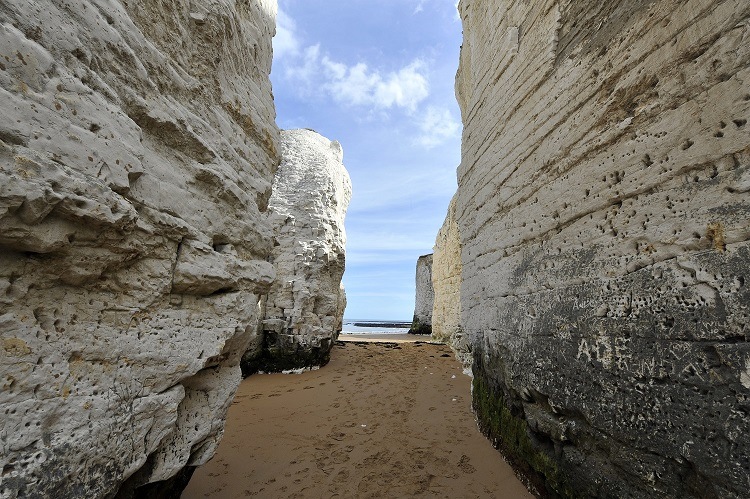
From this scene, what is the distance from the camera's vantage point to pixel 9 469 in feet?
4.40

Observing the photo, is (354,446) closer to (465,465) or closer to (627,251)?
(465,465)

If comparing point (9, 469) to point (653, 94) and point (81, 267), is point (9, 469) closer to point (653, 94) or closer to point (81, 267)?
point (81, 267)

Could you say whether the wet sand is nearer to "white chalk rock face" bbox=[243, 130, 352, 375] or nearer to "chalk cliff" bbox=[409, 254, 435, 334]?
"white chalk rock face" bbox=[243, 130, 352, 375]

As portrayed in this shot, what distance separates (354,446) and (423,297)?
21.9 m

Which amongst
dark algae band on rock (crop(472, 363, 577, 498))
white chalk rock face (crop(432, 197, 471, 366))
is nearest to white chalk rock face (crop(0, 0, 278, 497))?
dark algae band on rock (crop(472, 363, 577, 498))

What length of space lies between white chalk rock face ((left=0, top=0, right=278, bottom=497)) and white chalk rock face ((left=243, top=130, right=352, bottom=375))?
582 centimetres

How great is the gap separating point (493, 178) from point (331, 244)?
20.0ft

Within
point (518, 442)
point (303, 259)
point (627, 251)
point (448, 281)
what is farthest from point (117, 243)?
point (448, 281)

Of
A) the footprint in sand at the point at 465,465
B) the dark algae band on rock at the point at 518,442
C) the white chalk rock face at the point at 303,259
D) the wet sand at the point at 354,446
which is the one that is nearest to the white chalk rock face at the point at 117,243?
the wet sand at the point at 354,446

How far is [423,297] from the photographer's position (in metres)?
25.7

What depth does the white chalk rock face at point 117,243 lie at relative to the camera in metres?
1.41

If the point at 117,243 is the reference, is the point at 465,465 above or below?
below

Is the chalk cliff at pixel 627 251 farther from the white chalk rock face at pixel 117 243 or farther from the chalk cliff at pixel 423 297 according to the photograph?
the chalk cliff at pixel 423 297

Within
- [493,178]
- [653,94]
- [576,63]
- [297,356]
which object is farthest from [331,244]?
[653,94]
